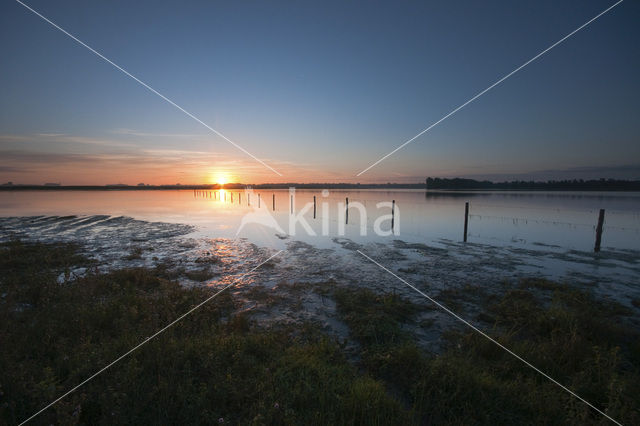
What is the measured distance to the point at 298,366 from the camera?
4730mm

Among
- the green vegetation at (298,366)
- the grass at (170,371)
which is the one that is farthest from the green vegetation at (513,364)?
the grass at (170,371)

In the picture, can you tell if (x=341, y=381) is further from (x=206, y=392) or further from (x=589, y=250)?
(x=589, y=250)

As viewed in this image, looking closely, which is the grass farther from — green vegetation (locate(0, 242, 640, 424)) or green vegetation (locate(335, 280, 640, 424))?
green vegetation (locate(335, 280, 640, 424))

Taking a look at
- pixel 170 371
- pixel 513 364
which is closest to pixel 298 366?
pixel 170 371

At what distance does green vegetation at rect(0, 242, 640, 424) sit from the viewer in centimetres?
370

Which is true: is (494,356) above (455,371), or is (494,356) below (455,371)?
below

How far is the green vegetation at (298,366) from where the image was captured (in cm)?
370

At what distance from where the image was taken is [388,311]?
764cm

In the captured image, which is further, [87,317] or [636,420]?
[87,317]

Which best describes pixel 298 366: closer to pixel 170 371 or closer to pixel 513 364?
pixel 170 371

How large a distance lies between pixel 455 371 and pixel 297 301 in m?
5.01

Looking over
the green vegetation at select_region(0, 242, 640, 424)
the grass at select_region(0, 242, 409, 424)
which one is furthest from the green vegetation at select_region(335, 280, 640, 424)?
the grass at select_region(0, 242, 409, 424)

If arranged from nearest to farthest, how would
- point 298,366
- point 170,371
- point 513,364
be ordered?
point 170,371 → point 298,366 → point 513,364

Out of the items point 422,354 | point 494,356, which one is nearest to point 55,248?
point 422,354
